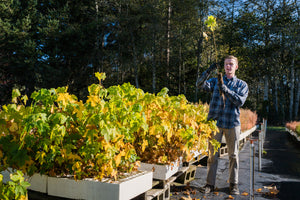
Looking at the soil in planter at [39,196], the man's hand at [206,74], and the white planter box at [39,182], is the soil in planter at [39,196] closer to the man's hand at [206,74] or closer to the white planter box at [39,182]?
the white planter box at [39,182]

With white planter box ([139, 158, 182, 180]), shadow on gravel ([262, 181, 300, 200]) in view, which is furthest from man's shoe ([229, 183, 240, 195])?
white planter box ([139, 158, 182, 180])

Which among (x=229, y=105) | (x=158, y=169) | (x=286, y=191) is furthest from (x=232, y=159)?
(x=158, y=169)

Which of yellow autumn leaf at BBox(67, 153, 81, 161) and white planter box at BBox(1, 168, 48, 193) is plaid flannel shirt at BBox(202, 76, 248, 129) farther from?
white planter box at BBox(1, 168, 48, 193)

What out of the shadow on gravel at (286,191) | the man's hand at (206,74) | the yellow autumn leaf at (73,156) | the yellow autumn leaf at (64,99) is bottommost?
the shadow on gravel at (286,191)

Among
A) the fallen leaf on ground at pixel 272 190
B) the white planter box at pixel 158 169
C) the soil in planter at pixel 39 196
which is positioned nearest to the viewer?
the soil in planter at pixel 39 196

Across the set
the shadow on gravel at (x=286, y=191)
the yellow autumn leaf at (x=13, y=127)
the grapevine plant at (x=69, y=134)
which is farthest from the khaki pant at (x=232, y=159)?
the yellow autumn leaf at (x=13, y=127)

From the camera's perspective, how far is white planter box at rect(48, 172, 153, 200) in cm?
222

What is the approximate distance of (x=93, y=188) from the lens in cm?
228

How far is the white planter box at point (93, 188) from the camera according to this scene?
222 cm

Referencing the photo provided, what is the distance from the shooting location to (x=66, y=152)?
87.0 inches

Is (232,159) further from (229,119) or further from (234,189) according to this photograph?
(229,119)

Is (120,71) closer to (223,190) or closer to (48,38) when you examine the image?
(48,38)

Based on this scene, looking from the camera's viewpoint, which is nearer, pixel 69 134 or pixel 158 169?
pixel 69 134

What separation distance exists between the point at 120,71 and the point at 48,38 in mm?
8154
